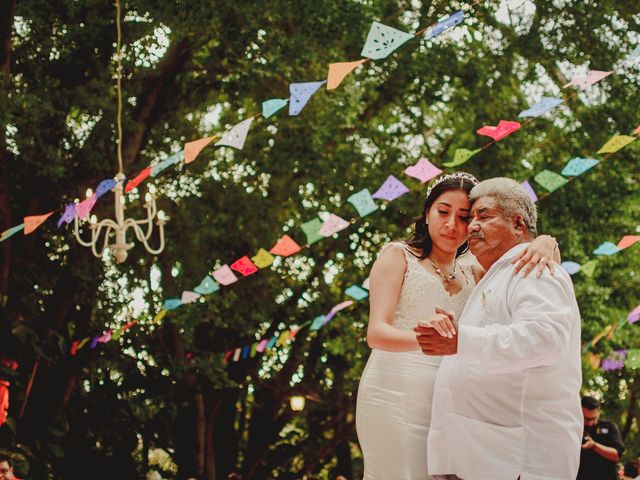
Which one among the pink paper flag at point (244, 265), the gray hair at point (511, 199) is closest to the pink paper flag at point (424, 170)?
the pink paper flag at point (244, 265)

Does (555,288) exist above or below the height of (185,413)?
above

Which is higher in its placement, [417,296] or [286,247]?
[286,247]

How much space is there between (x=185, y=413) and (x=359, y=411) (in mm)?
12561

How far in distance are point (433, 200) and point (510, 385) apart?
1.08m

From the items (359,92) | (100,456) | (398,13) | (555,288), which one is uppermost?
(398,13)

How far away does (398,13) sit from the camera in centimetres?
1197

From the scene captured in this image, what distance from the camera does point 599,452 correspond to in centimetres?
701

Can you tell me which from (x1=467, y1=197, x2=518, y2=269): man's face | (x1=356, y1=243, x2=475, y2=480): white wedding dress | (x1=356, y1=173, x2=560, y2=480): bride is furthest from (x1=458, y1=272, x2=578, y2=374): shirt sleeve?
(x1=356, y1=243, x2=475, y2=480): white wedding dress

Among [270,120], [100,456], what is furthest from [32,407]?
[270,120]

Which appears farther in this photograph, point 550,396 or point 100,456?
point 100,456

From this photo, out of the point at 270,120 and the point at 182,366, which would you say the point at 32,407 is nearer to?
the point at 182,366

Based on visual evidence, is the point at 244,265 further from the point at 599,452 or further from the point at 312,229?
the point at 599,452

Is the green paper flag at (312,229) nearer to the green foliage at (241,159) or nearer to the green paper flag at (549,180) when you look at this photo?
the green foliage at (241,159)

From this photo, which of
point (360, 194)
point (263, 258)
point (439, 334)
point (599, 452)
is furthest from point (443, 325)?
point (263, 258)
